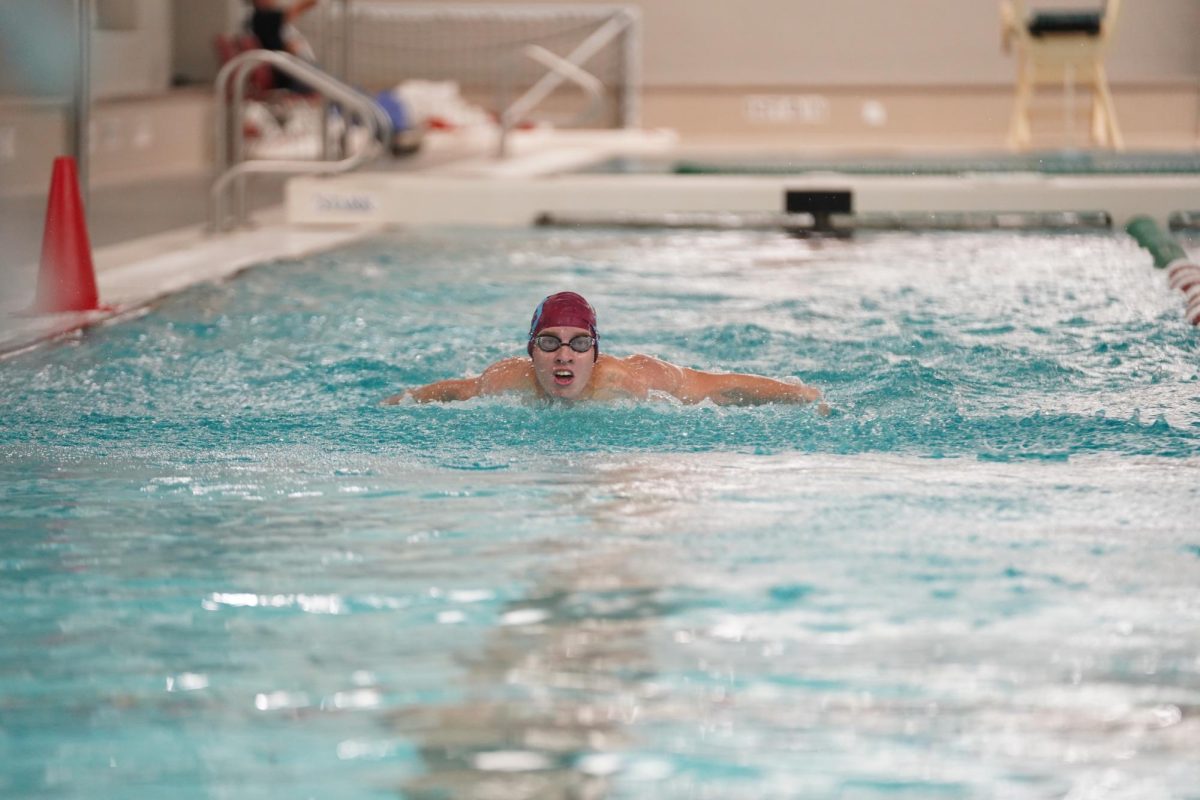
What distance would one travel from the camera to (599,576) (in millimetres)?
2998

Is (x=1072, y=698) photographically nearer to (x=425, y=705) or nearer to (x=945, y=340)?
(x=425, y=705)

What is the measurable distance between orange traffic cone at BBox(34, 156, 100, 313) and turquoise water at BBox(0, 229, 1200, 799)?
18.9 inches

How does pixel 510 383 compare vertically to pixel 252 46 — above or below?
below

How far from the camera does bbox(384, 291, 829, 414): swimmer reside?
433 centimetres

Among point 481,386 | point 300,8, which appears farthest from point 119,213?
point 481,386

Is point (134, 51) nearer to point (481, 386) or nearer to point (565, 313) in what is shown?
point (481, 386)

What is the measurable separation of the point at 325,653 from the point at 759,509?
1.15 meters

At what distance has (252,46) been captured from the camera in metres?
12.5

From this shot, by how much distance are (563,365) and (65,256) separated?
267cm

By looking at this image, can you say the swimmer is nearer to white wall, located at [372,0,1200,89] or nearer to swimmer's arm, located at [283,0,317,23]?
swimmer's arm, located at [283,0,317,23]

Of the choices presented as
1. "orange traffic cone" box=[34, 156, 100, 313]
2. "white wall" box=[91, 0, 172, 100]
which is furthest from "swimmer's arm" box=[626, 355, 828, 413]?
"white wall" box=[91, 0, 172, 100]

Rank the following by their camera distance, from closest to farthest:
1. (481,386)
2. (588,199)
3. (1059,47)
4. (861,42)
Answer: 1. (481,386)
2. (588,199)
3. (1059,47)
4. (861,42)

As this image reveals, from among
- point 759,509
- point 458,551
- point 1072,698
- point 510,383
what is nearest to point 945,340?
point 510,383

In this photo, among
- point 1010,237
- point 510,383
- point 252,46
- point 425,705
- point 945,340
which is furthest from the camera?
point 252,46
